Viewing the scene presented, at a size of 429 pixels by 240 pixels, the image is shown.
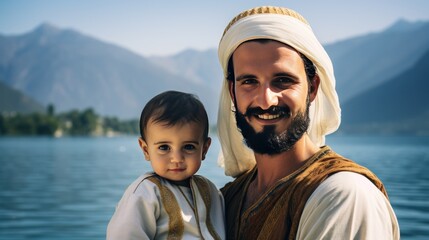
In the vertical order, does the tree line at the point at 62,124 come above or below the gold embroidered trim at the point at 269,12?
below

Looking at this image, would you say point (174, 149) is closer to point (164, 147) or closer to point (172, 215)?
point (164, 147)

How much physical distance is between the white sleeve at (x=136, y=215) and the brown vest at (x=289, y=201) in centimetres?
40

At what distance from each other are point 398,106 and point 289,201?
608ft

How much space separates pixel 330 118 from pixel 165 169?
0.93 m

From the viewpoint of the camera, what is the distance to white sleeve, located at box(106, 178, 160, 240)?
2480mm

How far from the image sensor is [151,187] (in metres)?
2.63

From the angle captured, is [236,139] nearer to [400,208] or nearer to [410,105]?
[400,208]

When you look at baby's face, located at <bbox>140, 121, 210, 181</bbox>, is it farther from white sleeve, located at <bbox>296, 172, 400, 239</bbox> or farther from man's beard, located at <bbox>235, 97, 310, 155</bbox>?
white sleeve, located at <bbox>296, 172, 400, 239</bbox>

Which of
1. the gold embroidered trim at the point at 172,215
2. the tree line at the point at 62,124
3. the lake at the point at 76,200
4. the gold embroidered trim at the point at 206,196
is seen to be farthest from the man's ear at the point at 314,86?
the tree line at the point at 62,124

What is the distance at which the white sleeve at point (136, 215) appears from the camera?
2.48m

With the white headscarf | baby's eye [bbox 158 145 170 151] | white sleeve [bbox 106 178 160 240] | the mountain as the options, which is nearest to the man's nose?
the white headscarf

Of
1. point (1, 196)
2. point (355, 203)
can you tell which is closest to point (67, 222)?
point (1, 196)

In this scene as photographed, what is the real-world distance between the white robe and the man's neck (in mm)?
287

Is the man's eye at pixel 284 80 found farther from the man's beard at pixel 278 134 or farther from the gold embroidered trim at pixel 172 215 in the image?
the gold embroidered trim at pixel 172 215
